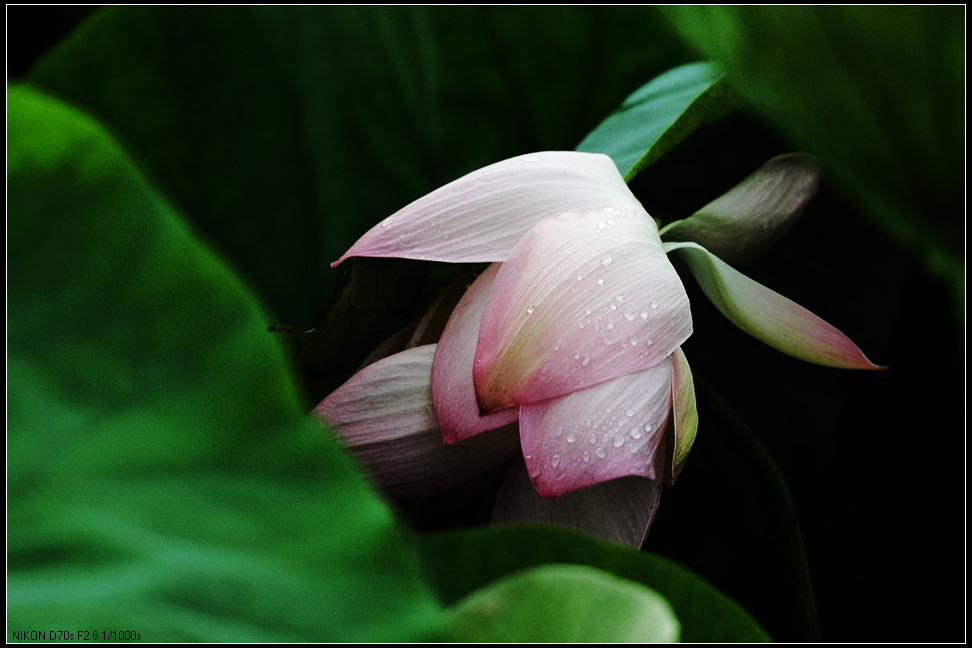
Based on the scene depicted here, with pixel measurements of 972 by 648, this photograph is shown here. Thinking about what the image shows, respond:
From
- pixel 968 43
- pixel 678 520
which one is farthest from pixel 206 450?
pixel 678 520

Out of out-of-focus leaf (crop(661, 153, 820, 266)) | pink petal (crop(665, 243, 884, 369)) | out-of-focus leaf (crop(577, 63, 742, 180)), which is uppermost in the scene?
out-of-focus leaf (crop(577, 63, 742, 180))

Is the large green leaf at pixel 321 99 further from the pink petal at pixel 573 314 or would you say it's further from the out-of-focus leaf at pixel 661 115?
the pink petal at pixel 573 314

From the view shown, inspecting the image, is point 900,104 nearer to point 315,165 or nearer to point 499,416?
point 499,416

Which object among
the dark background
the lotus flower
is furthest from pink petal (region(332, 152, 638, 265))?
the dark background

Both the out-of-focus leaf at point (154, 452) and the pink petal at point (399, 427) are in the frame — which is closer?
the out-of-focus leaf at point (154, 452)

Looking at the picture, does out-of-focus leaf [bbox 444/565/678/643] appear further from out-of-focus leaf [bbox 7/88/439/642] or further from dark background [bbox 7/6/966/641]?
dark background [bbox 7/6/966/641]

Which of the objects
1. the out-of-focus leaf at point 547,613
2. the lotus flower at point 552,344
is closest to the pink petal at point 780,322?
the lotus flower at point 552,344

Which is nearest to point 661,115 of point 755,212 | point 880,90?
point 755,212
